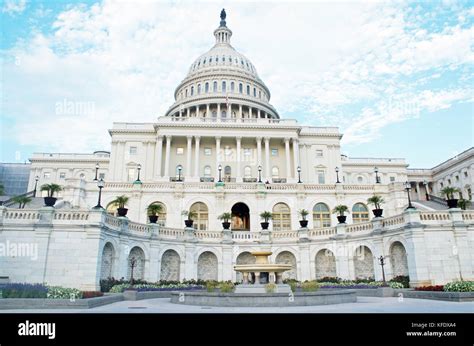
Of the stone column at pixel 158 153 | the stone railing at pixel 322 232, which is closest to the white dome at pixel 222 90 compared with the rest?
the stone column at pixel 158 153

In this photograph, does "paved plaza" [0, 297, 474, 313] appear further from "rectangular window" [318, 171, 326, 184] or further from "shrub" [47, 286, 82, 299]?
"rectangular window" [318, 171, 326, 184]

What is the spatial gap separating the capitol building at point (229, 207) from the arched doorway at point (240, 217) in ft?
0.47

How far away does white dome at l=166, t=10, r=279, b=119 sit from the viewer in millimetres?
95875

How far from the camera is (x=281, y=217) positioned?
155ft

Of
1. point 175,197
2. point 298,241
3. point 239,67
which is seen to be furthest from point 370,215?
point 239,67

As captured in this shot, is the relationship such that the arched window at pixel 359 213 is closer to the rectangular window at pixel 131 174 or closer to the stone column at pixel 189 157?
the stone column at pixel 189 157

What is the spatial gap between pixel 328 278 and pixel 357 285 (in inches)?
210

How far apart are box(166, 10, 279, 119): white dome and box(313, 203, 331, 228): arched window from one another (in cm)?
4748

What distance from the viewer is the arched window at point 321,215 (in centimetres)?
4772

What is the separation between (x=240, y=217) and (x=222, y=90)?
5822 centimetres

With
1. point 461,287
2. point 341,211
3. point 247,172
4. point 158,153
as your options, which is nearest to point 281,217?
point 341,211

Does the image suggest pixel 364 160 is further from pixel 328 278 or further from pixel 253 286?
pixel 253 286

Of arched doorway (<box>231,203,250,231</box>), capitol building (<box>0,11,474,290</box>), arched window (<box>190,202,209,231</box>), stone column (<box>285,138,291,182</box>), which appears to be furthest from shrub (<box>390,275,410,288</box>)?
stone column (<box>285,138,291,182</box>)

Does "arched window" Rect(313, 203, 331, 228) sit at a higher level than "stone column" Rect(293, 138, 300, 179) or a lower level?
lower
